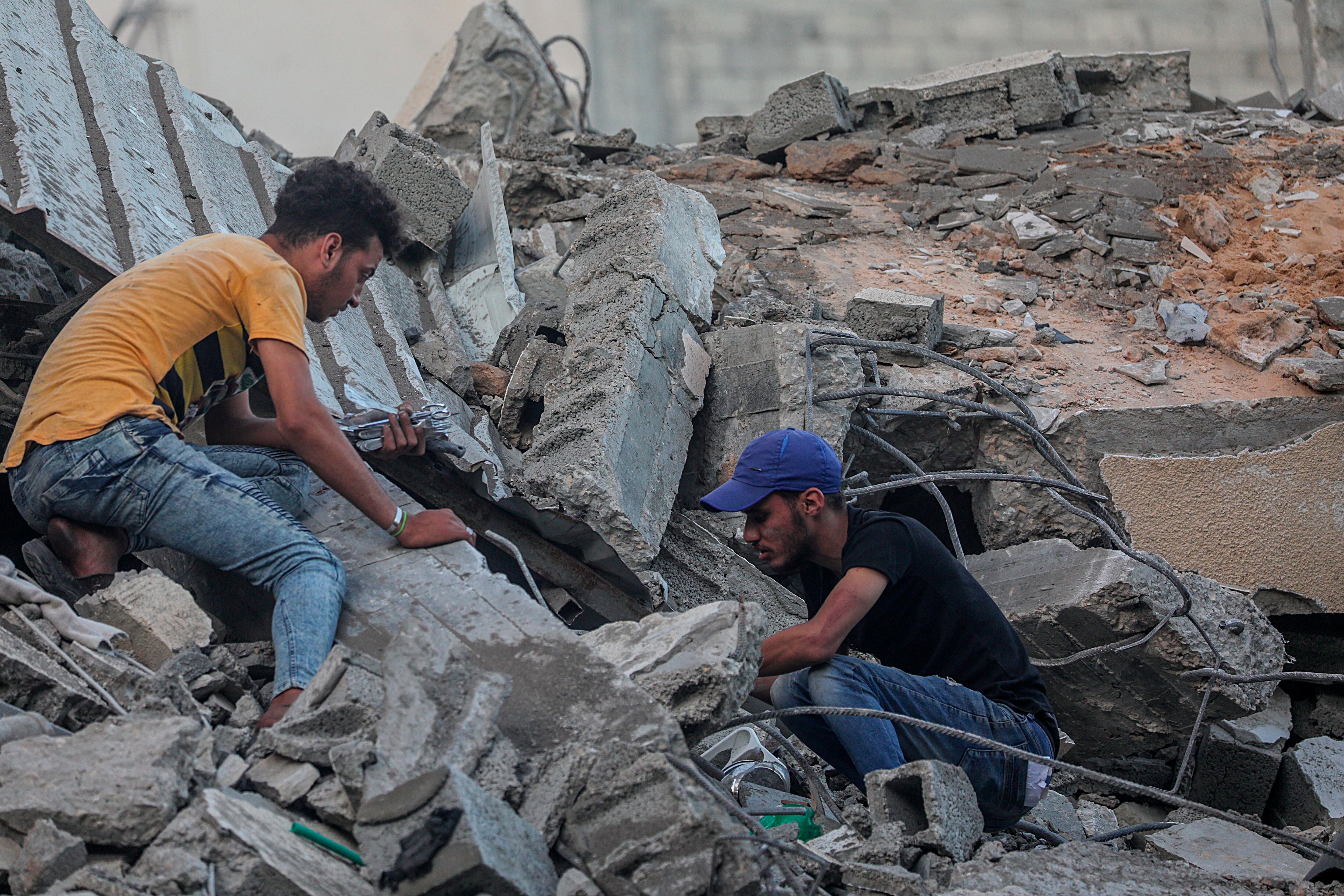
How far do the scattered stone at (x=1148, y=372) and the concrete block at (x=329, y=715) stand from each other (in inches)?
180

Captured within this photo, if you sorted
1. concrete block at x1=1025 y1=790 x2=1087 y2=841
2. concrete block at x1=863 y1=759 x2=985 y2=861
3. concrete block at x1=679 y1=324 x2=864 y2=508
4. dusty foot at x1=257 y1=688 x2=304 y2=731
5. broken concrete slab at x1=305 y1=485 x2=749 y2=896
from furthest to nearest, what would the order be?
concrete block at x1=679 y1=324 x2=864 y2=508, concrete block at x1=1025 y1=790 x2=1087 y2=841, concrete block at x1=863 y1=759 x2=985 y2=861, dusty foot at x1=257 y1=688 x2=304 y2=731, broken concrete slab at x1=305 y1=485 x2=749 y2=896

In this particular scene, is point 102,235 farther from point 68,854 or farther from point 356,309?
point 68,854

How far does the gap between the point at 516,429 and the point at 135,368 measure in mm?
2150

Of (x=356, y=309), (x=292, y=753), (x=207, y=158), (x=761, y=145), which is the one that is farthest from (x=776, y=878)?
(x=761, y=145)

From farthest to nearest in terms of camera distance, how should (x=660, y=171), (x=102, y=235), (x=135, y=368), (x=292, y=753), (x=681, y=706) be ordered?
1. (x=660, y=171)
2. (x=102, y=235)
3. (x=135, y=368)
4. (x=681, y=706)
5. (x=292, y=753)

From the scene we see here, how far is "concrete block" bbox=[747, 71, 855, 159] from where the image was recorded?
8.96 metres

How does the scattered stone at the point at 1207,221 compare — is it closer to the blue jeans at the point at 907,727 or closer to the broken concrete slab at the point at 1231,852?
the broken concrete slab at the point at 1231,852

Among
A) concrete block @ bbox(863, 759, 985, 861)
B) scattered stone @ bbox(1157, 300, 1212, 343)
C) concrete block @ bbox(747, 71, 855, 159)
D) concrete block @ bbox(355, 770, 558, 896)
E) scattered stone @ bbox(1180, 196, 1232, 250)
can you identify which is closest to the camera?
concrete block @ bbox(355, 770, 558, 896)

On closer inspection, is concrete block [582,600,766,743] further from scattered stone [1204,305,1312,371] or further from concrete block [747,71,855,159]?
concrete block [747,71,855,159]

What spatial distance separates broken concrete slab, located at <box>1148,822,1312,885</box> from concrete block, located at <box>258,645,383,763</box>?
2.07m

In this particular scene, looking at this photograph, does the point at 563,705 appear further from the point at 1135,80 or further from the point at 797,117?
the point at 1135,80

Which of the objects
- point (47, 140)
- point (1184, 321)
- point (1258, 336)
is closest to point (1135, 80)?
point (1184, 321)

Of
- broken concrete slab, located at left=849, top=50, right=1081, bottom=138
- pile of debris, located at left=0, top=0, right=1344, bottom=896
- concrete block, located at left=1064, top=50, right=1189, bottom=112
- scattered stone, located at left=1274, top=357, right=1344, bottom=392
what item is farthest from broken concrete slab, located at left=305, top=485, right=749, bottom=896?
concrete block, located at left=1064, top=50, right=1189, bottom=112

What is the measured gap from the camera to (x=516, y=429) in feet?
15.1
